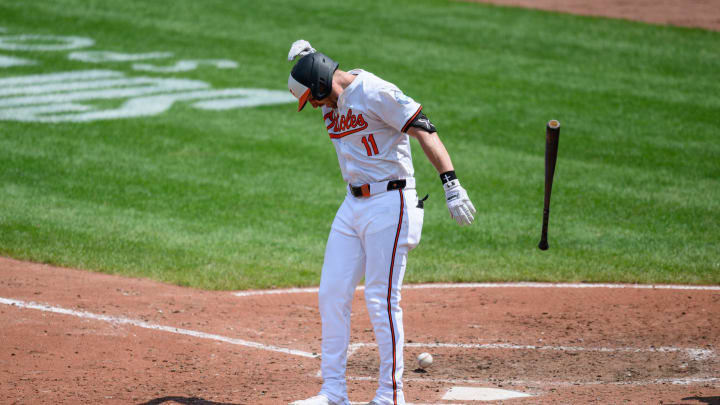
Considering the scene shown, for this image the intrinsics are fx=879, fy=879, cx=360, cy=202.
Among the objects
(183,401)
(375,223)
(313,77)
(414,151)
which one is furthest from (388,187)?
(414,151)

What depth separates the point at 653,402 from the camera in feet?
15.7

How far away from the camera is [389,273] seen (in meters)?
4.65

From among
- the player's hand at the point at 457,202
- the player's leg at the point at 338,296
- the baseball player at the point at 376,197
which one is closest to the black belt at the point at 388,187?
the baseball player at the point at 376,197

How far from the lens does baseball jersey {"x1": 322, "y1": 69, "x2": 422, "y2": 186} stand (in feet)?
14.9

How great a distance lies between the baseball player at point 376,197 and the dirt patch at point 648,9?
46.3 feet

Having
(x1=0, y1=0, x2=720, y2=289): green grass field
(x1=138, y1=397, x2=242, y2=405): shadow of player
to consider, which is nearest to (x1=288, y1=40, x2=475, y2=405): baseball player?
(x1=138, y1=397, x2=242, y2=405): shadow of player

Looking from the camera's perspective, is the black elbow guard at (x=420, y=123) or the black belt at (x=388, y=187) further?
the black belt at (x=388, y=187)

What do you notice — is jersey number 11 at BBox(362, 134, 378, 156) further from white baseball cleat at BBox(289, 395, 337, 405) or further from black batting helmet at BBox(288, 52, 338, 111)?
white baseball cleat at BBox(289, 395, 337, 405)

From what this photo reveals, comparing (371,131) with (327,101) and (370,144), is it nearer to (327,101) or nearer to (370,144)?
(370,144)

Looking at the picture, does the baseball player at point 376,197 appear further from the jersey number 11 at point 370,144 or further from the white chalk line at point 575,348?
the white chalk line at point 575,348

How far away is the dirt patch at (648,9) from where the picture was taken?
17516 mm

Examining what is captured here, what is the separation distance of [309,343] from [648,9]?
48.7ft

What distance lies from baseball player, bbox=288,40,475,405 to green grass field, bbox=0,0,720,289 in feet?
9.56

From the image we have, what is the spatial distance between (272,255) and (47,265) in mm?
1987
